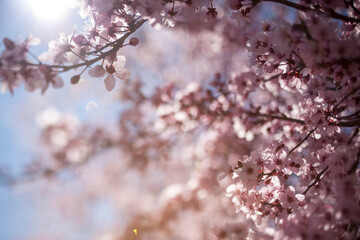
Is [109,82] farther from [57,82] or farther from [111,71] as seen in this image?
[57,82]

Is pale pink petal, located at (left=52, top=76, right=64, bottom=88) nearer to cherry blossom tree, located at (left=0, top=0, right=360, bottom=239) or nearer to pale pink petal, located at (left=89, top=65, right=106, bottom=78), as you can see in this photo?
cherry blossom tree, located at (left=0, top=0, right=360, bottom=239)

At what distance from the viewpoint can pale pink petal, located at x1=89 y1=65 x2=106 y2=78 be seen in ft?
5.55

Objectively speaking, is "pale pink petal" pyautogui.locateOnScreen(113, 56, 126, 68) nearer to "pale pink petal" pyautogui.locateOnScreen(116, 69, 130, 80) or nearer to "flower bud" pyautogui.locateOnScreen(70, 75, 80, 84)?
"pale pink petal" pyautogui.locateOnScreen(116, 69, 130, 80)

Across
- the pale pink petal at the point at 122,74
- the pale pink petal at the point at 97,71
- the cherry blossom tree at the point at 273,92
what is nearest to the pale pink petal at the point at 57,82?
the cherry blossom tree at the point at 273,92

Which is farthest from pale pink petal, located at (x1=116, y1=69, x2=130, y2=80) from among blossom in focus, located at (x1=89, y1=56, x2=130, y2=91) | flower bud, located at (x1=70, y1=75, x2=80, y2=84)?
flower bud, located at (x1=70, y1=75, x2=80, y2=84)

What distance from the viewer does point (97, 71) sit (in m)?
1.70

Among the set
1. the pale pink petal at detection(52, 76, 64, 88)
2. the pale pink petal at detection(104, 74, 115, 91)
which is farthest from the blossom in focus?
the pale pink petal at detection(52, 76, 64, 88)

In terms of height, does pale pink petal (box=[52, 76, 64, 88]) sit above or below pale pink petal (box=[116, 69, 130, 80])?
above

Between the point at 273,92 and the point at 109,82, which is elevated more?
the point at 273,92

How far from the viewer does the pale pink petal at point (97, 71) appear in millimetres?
1693

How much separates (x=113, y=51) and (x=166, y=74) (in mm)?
6983

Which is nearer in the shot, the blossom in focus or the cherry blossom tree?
the cherry blossom tree

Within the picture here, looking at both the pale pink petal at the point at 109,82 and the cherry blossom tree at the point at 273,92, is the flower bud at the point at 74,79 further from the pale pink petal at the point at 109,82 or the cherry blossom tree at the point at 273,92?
the pale pink petal at the point at 109,82

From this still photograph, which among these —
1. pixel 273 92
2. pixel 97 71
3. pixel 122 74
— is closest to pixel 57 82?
pixel 97 71
